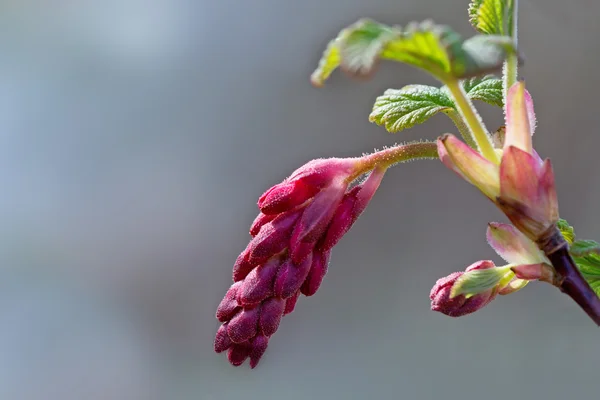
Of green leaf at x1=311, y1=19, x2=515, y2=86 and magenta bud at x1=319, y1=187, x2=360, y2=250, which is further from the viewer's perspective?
magenta bud at x1=319, y1=187, x2=360, y2=250

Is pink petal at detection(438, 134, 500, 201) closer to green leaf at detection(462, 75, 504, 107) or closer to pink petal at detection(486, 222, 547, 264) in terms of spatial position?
pink petal at detection(486, 222, 547, 264)

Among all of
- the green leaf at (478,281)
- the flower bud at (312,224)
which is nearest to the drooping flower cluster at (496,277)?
the green leaf at (478,281)

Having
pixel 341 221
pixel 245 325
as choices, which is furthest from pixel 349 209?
pixel 245 325

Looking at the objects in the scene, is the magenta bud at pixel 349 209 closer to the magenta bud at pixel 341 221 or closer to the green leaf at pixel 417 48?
the magenta bud at pixel 341 221

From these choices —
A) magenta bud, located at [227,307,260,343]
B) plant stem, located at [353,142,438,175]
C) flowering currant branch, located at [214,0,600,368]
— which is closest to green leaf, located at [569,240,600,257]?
flowering currant branch, located at [214,0,600,368]

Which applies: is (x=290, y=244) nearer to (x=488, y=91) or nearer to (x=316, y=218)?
(x=316, y=218)

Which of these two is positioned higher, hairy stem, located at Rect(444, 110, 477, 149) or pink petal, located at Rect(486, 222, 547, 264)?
hairy stem, located at Rect(444, 110, 477, 149)

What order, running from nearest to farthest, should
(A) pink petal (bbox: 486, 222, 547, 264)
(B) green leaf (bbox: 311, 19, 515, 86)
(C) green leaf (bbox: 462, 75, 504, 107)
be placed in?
(B) green leaf (bbox: 311, 19, 515, 86)
(A) pink petal (bbox: 486, 222, 547, 264)
(C) green leaf (bbox: 462, 75, 504, 107)
